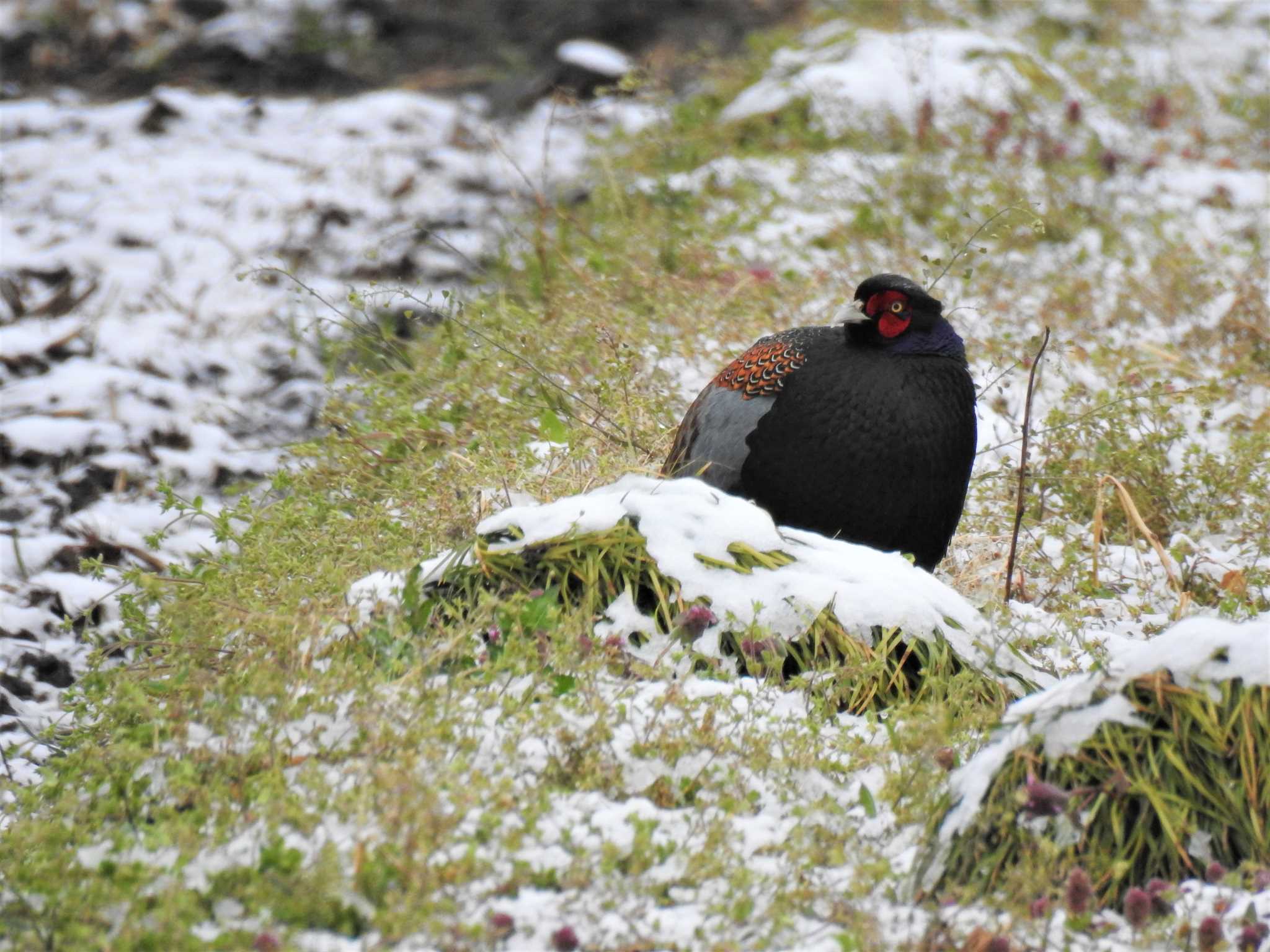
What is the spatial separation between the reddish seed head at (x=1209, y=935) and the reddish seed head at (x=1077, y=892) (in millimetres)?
187

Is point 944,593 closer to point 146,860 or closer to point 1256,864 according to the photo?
point 1256,864

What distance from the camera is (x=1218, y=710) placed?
2.78 meters

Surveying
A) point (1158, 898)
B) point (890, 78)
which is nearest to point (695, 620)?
point (1158, 898)

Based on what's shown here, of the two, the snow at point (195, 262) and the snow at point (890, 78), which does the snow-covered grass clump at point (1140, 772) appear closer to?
the snow at point (195, 262)

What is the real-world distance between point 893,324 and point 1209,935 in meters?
2.10

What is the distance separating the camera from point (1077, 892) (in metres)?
2.49

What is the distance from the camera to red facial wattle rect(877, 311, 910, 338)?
4.14m

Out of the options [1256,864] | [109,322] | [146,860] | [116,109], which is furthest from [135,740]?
[116,109]

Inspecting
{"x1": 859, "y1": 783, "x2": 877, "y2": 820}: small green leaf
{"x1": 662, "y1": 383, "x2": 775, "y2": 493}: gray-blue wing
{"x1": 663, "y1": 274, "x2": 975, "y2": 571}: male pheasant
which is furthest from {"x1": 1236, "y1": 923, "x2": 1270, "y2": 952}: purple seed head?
{"x1": 662, "y1": 383, "x2": 775, "y2": 493}: gray-blue wing

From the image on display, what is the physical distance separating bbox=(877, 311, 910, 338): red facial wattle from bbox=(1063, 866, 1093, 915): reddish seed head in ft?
6.41

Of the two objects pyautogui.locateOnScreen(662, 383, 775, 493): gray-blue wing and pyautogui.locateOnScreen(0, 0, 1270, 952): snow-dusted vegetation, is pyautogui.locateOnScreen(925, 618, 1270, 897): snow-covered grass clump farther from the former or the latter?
pyautogui.locateOnScreen(662, 383, 775, 493): gray-blue wing

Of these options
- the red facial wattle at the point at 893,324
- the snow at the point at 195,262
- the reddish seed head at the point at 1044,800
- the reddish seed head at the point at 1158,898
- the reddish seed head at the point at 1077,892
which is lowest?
the snow at the point at 195,262

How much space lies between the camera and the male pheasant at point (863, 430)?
3988 mm

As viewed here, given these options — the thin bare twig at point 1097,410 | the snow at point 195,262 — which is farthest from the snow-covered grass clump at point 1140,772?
the snow at point 195,262
